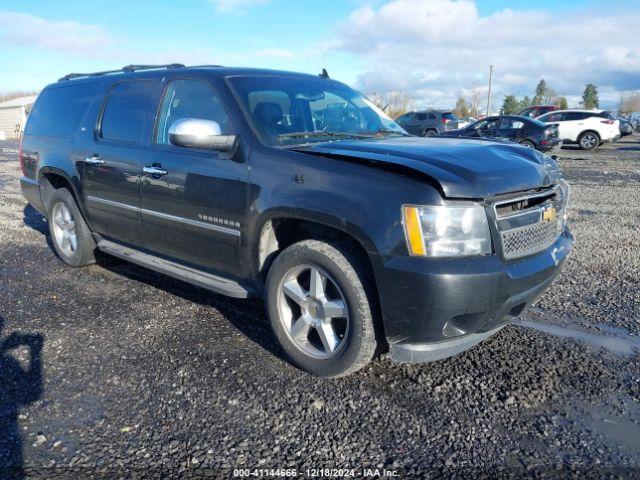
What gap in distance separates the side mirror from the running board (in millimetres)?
970

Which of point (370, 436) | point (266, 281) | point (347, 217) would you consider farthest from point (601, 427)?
point (266, 281)

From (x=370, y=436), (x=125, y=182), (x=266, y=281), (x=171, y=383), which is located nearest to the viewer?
(x=370, y=436)

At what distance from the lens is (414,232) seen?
2.64 metres

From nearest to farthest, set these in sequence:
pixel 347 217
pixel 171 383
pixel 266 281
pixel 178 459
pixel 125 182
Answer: pixel 178 459
pixel 347 217
pixel 171 383
pixel 266 281
pixel 125 182

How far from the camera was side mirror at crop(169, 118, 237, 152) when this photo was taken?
328 centimetres

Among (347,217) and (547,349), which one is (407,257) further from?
(547,349)

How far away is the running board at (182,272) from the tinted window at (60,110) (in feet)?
4.32

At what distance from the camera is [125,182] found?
429 cm

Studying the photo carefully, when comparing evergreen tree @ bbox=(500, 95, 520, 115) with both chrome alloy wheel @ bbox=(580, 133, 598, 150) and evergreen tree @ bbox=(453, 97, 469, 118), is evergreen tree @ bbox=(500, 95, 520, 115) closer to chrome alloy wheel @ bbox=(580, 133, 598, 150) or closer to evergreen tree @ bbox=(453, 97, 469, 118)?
evergreen tree @ bbox=(453, 97, 469, 118)

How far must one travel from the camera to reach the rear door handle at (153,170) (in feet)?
12.8

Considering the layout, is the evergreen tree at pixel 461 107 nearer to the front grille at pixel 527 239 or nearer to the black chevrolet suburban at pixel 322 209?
the black chevrolet suburban at pixel 322 209

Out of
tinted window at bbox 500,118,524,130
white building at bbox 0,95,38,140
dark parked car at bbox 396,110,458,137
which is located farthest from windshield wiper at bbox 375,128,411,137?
white building at bbox 0,95,38,140

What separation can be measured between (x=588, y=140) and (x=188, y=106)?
21.8m

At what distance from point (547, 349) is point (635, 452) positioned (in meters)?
1.07
